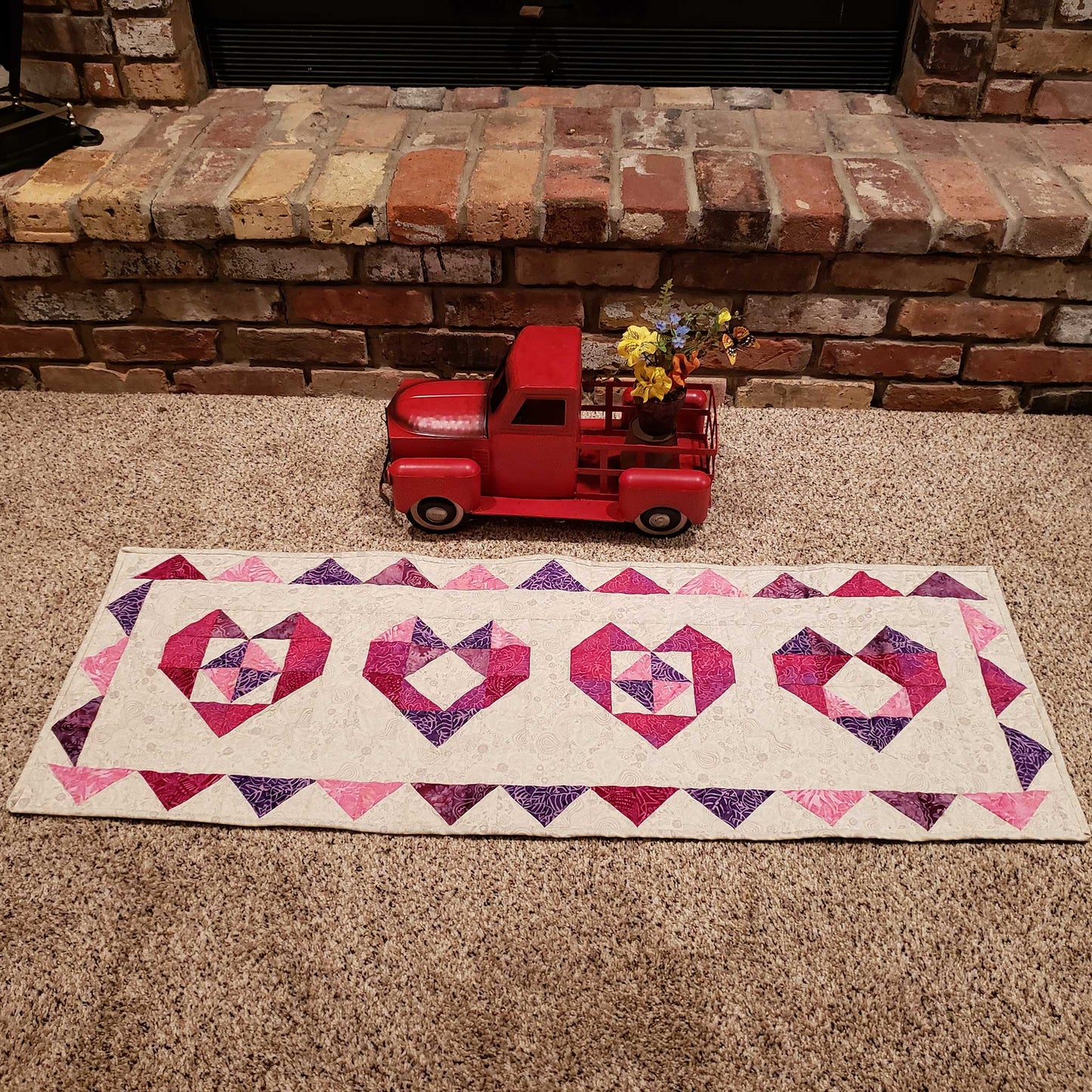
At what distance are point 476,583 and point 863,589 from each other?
69 cm

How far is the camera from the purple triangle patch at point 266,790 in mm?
1404

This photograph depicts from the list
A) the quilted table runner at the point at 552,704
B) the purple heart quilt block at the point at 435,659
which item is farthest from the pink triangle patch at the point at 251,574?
the purple heart quilt block at the point at 435,659

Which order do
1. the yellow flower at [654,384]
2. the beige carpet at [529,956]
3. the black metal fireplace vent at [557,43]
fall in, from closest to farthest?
the beige carpet at [529,956], the yellow flower at [654,384], the black metal fireplace vent at [557,43]

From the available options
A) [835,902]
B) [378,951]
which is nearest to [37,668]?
[378,951]

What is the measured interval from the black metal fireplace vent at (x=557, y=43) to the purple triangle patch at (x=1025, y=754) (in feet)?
5.17

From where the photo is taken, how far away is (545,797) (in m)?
1.41

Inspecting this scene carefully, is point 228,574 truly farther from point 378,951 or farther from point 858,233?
point 858,233

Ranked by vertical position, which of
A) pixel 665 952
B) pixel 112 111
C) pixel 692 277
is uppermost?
pixel 112 111

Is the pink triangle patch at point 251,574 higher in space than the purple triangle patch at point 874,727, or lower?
higher

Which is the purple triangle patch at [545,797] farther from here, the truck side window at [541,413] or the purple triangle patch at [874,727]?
the truck side window at [541,413]

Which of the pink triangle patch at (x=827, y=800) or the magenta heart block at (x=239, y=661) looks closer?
the pink triangle patch at (x=827, y=800)

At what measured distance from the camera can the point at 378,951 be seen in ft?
4.17

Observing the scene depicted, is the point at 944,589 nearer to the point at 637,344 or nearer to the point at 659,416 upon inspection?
the point at 659,416

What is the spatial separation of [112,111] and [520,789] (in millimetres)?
1788
